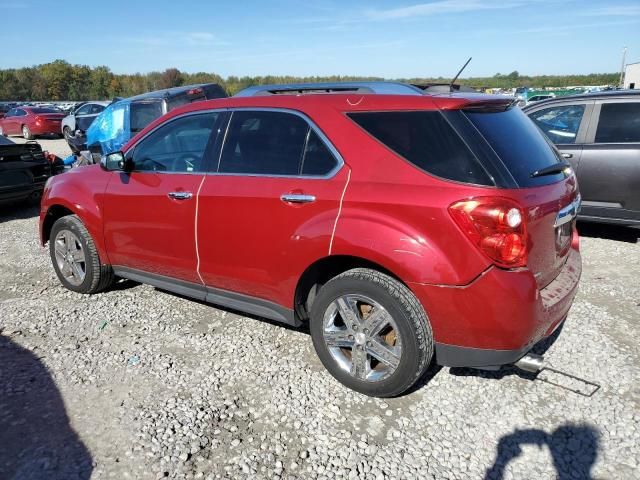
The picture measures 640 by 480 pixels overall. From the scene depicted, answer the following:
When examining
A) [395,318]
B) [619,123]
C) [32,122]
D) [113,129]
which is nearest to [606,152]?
[619,123]

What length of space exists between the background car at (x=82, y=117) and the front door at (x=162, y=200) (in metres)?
16.5

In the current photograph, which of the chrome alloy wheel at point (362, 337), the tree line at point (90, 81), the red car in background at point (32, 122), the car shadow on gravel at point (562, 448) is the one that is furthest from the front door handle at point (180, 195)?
the tree line at point (90, 81)

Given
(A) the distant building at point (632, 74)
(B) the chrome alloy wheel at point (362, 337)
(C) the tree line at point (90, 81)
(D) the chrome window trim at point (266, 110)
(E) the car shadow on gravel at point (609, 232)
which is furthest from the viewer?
(C) the tree line at point (90, 81)

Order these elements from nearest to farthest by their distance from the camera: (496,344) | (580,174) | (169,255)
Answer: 1. (496,344)
2. (169,255)
3. (580,174)

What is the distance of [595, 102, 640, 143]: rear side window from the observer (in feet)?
18.7

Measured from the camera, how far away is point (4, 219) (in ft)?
27.1

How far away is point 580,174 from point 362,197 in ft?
13.7

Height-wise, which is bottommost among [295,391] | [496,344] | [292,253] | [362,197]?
[295,391]

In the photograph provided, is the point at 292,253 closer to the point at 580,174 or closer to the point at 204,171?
the point at 204,171

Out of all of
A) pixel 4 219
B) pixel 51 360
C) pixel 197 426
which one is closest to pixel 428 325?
pixel 197 426

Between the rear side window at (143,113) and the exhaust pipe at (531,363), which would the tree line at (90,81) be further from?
the exhaust pipe at (531,363)

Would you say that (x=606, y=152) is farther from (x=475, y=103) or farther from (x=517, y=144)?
(x=475, y=103)

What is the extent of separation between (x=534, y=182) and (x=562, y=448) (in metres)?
1.41

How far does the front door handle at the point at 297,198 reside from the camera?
3029mm
